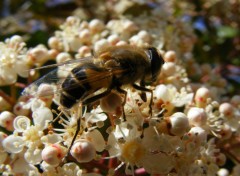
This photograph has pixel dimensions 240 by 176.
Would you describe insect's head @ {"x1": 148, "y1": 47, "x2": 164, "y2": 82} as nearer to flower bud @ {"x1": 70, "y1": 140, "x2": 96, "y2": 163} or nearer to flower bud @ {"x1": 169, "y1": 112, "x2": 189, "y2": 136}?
flower bud @ {"x1": 169, "y1": 112, "x2": 189, "y2": 136}

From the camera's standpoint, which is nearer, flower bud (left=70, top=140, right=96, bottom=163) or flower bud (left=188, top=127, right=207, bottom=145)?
flower bud (left=70, top=140, right=96, bottom=163)

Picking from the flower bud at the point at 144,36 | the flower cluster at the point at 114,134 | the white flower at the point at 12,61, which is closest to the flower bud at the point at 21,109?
the flower cluster at the point at 114,134

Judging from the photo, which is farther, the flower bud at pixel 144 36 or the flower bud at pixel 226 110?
the flower bud at pixel 144 36

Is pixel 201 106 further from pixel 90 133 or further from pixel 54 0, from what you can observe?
pixel 54 0

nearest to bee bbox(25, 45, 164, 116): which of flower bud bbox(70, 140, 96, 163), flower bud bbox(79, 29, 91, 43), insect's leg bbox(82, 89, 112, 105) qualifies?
insect's leg bbox(82, 89, 112, 105)

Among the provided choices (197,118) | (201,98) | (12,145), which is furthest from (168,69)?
(12,145)

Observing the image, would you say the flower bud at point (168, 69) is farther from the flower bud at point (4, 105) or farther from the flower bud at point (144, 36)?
the flower bud at point (4, 105)

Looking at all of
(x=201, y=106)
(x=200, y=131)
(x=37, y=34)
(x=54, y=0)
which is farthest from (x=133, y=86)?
(x=54, y=0)
